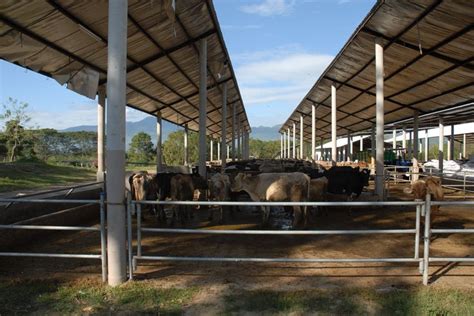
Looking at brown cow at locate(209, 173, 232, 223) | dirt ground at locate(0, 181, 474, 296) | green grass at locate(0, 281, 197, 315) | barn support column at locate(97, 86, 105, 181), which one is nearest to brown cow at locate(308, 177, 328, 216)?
dirt ground at locate(0, 181, 474, 296)

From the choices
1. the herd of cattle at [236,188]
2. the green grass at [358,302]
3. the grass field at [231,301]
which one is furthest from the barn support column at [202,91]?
the green grass at [358,302]

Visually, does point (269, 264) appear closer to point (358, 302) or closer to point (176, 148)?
point (358, 302)

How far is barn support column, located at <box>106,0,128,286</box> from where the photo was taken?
536cm

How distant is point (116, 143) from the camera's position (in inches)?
212

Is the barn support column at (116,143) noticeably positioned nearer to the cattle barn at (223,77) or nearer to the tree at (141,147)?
the cattle barn at (223,77)

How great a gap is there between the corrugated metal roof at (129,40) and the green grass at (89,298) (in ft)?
17.3

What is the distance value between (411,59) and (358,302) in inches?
477

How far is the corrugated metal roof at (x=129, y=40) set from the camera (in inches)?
376

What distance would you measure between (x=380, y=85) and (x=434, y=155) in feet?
245

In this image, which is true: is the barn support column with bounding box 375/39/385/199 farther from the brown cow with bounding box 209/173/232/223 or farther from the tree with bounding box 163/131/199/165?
the tree with bounding box 163/131/199/165

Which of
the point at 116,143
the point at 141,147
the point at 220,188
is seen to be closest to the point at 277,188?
the point at 220,188

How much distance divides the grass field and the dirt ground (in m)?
0.25

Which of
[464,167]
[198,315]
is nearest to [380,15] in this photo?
[198,315]

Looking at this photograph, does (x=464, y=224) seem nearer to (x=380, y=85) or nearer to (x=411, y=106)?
(x=380, y=85)
